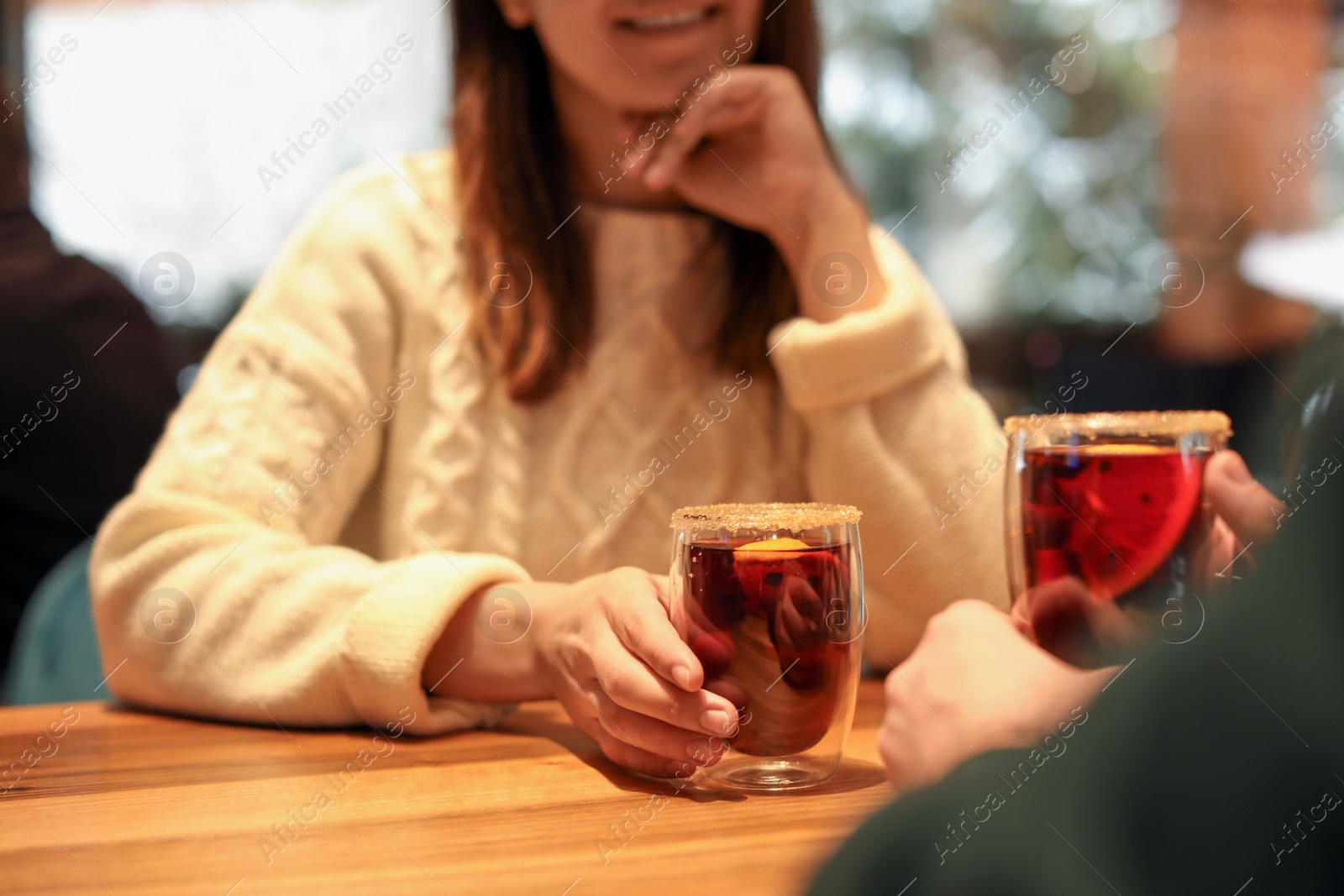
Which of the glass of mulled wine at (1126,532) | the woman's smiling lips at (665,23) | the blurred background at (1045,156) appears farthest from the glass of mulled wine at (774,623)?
the blurred background at (1045,156)

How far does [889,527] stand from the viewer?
1281 millimetres

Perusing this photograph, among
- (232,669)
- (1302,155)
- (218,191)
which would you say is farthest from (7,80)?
(1302,155)

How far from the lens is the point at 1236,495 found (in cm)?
71

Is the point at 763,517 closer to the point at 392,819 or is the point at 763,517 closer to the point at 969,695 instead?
the point at 969,695

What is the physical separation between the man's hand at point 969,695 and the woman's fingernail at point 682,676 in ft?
0.41

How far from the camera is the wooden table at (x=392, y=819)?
1.94ft

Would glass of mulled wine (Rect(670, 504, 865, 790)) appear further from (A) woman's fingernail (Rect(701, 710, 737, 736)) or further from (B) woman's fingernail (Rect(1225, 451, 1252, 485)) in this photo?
(B) woman's fingernail (Rect(1225, 451, 1252, 485))

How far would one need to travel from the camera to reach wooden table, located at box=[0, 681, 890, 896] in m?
0.59

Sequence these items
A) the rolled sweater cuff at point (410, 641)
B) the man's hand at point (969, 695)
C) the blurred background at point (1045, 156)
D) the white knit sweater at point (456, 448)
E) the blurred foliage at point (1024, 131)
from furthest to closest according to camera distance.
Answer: the blurred foliage at point (1024, 131) → the blurred background at point (1045, 156) → the white knit sweater at point (456, 448) → the rolled sweater cuff at point (410, 641) → the man's hand at point (969, 695)

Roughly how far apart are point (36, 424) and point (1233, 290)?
167 inches

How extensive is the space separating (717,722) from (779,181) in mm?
812

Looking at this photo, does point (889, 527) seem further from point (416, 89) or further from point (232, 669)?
point (416, 89)

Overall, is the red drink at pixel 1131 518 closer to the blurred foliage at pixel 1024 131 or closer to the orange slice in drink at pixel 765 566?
the orange slice in drink at pixel 765 566

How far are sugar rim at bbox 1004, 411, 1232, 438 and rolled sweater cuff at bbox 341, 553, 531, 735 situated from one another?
0.48 meters
